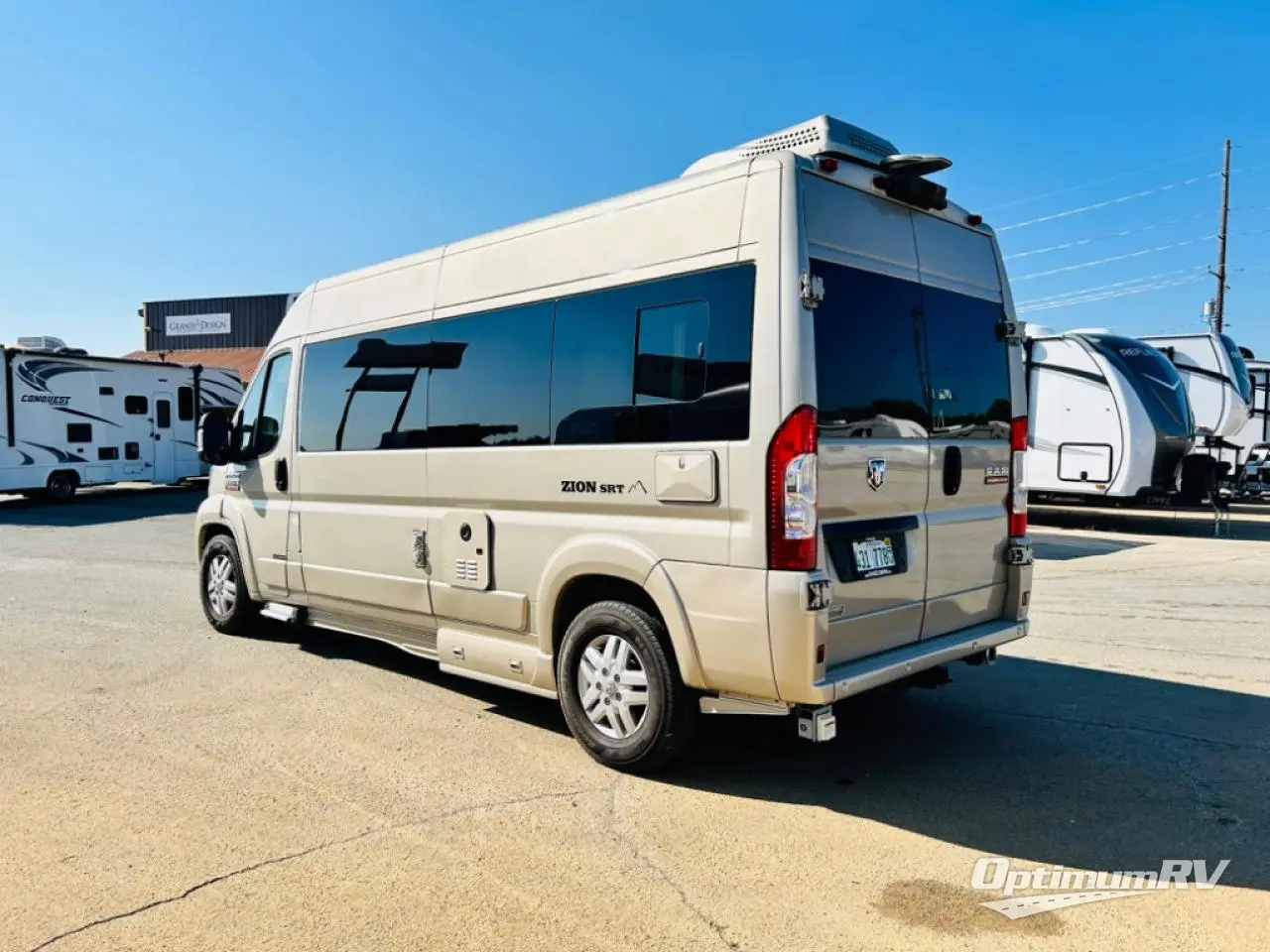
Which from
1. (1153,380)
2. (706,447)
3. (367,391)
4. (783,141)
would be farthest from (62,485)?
(1153,380)

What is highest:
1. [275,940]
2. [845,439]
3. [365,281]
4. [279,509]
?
[365,281]

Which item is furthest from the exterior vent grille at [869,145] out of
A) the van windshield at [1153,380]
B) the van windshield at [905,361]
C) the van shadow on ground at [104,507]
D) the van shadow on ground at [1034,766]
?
the van shadow on ground at [104,507]

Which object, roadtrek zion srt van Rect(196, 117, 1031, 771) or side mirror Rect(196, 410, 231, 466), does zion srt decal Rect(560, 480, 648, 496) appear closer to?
roadtrek zion srt van Rect(196, 117, 1031, 771)

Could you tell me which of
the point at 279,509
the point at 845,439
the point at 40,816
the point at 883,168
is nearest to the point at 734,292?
the point at 845,439

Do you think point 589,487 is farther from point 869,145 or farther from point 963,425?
point 869,145

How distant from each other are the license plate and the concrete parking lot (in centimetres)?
102

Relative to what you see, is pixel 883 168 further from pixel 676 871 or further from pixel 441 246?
pixel 676 871

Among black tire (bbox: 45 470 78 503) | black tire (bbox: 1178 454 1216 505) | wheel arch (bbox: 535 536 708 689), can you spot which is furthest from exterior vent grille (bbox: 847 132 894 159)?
black tire (bbox: 45 470 78 503)

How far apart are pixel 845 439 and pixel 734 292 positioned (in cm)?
80

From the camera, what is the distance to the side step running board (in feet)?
23.0

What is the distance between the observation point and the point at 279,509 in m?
7.04

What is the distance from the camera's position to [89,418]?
21.2 m

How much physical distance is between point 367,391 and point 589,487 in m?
2.22

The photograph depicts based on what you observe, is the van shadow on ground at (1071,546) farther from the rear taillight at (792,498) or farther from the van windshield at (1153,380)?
the rear taillight at (792,498)
